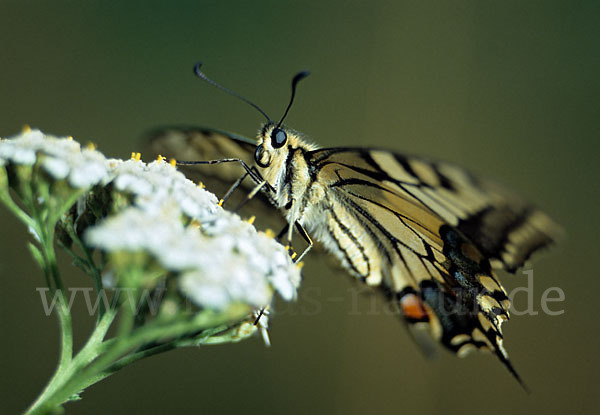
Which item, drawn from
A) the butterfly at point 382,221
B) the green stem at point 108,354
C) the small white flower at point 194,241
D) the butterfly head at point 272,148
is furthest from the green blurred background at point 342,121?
the green stem at point 108,354

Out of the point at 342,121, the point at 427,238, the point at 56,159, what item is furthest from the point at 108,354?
the point at 342,121

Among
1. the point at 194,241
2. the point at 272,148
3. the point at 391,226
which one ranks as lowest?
the point at 194,241

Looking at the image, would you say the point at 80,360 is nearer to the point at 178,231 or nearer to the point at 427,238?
the point at 178,231

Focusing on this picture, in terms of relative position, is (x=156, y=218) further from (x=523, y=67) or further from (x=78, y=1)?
(x=523, y=67)

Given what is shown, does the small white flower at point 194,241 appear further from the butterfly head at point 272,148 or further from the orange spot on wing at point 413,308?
the orange spot on wing at point 413,308

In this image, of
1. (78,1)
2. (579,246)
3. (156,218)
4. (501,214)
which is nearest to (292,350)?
(579,246)

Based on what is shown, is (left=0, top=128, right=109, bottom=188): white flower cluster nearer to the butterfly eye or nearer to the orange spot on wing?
the butterfly eye

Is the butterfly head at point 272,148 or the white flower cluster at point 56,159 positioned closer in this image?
the white flower cluster at point 56,159
